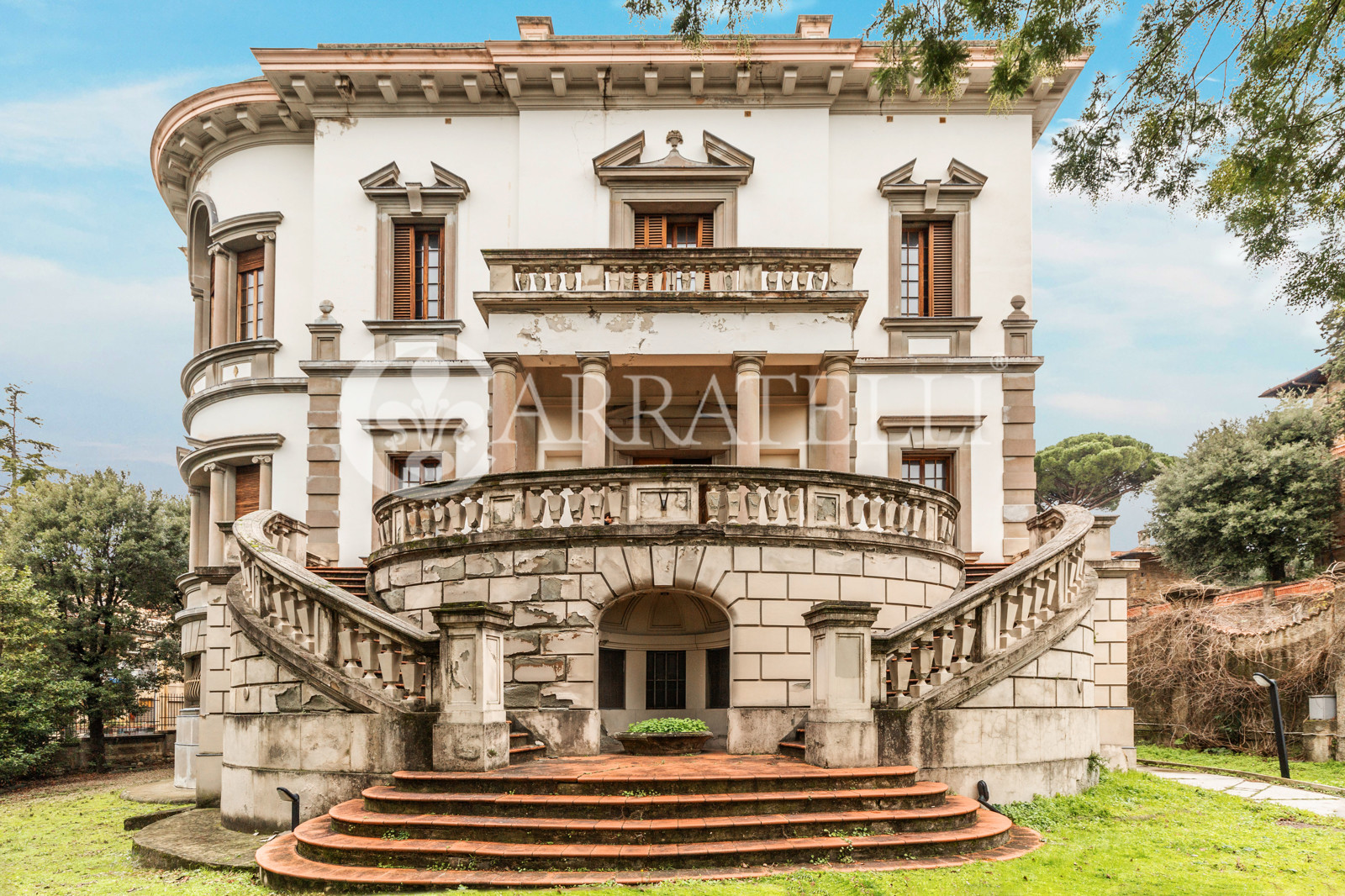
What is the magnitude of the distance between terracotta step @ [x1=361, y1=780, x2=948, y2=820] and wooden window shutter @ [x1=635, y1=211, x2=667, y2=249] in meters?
13.2

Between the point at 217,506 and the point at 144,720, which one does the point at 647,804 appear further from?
the point at 144,720

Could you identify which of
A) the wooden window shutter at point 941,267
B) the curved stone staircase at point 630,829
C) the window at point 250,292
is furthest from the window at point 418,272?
the curved stone staircase at point 630,829

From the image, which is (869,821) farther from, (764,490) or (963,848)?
(764,490)

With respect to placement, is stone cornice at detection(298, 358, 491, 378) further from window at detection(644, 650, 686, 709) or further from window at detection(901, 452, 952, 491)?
window at detection(901, 452, 952, 491)

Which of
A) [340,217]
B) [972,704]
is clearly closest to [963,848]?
[972,704]

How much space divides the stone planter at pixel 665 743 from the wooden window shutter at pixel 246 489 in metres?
12.0

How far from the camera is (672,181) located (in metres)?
20.1

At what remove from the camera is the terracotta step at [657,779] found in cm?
939

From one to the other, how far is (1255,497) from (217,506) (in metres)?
28.6

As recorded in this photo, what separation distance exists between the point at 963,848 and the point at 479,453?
12.9 meters

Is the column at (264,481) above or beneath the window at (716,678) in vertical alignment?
above

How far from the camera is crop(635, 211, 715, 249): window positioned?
66.8ft

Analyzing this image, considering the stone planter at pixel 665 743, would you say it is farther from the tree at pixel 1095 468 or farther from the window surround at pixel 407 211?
the tree at pixel 1095 468

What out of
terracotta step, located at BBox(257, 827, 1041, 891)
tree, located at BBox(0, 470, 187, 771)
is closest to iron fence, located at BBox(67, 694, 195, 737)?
tree, located at BBox(0, 470, 187, 771)
